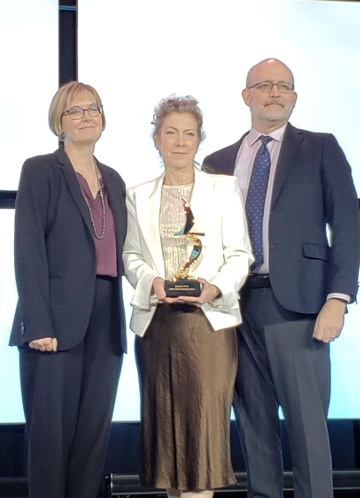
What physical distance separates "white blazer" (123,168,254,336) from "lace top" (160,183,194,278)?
2cm

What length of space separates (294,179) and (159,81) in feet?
3.76

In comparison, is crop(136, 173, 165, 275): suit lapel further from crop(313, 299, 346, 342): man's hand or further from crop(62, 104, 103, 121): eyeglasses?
crop(313, 299, 346, 342): man's hand

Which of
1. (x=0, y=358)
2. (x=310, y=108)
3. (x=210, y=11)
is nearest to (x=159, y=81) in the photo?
(x=210, y=11)

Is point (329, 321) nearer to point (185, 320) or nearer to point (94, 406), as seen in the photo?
point (185, 320)

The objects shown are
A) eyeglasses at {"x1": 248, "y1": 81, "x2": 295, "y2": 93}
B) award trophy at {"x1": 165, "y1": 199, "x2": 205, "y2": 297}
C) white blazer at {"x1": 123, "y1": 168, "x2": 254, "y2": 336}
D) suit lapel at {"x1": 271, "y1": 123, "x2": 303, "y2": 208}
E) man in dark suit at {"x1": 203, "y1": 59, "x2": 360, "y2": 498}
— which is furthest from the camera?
eyeglasses at {"x1": 248, "y1": 81, "x2": 295, "y2": 93}

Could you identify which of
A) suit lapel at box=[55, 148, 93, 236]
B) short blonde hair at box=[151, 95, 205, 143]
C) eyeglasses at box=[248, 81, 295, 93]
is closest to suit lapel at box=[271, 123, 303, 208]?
eyeglasses at box=[248, 81, 295, 93]

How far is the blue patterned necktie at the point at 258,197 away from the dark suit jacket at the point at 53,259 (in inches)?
19.9

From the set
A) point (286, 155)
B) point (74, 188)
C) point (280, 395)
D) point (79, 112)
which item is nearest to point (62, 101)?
point (79, 112)

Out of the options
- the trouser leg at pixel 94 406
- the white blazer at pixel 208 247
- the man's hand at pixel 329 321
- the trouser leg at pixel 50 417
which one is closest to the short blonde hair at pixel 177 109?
the white blazer at pixel 208 247

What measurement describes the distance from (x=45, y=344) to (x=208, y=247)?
2.02ft

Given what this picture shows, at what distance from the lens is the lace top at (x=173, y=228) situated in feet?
9.29

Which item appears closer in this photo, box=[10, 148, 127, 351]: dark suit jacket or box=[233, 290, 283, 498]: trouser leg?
box=[10, 148, 127, 351]: dark suit jacket

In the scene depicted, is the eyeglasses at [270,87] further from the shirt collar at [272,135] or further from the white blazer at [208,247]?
the white blazer at [208,247]

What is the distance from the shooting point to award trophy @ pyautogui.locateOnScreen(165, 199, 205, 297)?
2660mm
